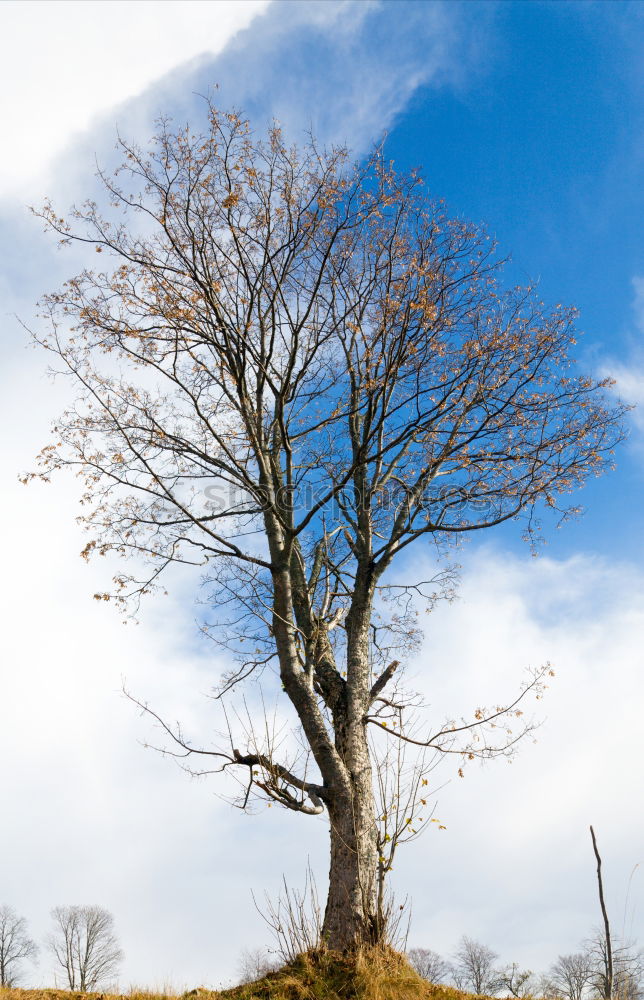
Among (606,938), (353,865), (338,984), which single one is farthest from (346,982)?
(606,938)

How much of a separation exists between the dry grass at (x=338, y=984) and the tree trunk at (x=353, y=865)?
0.19 meters

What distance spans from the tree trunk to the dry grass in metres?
0.19

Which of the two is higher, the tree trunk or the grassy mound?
the tree trunk

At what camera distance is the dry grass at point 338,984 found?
5.40 meters

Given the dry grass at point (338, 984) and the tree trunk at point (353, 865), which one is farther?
the tree trunk at point (353, 865)

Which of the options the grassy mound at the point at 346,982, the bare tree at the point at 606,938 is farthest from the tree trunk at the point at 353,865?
the bare tree at the point at 606,938

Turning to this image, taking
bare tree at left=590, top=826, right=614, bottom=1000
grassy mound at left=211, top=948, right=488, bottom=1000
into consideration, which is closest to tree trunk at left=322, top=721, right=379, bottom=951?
grassy mound at left=211, top=948, right=488, bottom=1000

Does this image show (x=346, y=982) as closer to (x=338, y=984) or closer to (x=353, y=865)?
(x=338, y=984)

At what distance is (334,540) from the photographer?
9117mm

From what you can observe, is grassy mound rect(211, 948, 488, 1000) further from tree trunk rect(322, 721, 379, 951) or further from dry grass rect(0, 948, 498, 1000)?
tree trunk rect(322, 721, 379, 951)

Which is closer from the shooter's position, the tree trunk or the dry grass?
the dry grass

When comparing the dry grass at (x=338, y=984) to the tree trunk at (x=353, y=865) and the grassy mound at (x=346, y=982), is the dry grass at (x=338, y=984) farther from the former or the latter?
the tree trunk at (x=353, y=865)

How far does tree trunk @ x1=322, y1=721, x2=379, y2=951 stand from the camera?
19.5ft

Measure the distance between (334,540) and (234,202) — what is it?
421cm
